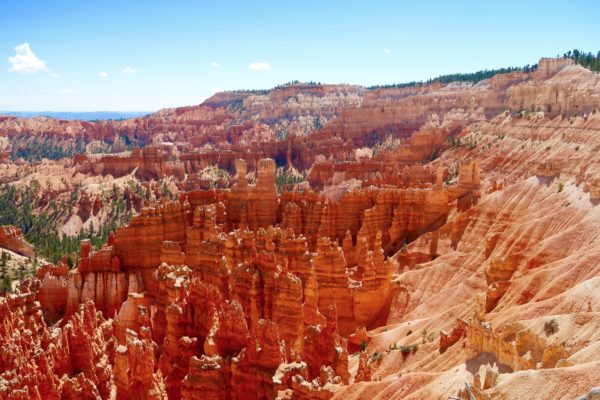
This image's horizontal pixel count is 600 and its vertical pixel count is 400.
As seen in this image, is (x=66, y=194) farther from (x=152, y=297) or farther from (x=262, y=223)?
(x=152, y=297)

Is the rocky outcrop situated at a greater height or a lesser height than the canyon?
lesser

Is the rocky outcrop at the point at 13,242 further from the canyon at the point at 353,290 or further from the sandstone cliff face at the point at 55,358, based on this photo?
the sandstone cliff face at the point at 55,358

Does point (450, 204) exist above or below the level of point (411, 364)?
above

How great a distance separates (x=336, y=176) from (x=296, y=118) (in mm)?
95491

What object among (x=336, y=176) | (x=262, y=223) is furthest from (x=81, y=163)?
(x=262, y=223)

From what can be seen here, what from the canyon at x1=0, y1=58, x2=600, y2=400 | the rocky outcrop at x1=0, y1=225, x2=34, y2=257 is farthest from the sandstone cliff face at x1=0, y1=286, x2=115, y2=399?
the rocky outcrop at x1=0, y1=225, x2=34, y2=257

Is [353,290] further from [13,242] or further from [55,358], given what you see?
[13,242]

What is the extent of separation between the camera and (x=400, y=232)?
48.1 m

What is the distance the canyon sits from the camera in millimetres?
21547

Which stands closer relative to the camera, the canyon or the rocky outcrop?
the canyon

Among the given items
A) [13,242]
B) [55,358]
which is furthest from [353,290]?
[13,242]

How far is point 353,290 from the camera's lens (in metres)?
38.2

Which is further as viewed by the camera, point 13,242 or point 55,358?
point 13,242

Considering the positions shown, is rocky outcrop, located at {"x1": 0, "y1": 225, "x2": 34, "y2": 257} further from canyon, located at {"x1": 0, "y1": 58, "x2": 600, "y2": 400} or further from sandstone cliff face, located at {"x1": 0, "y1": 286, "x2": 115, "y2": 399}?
sandstone cliff face, located at {"x1": 0, "y1": 286, "x2": 115, "y2": 399}
